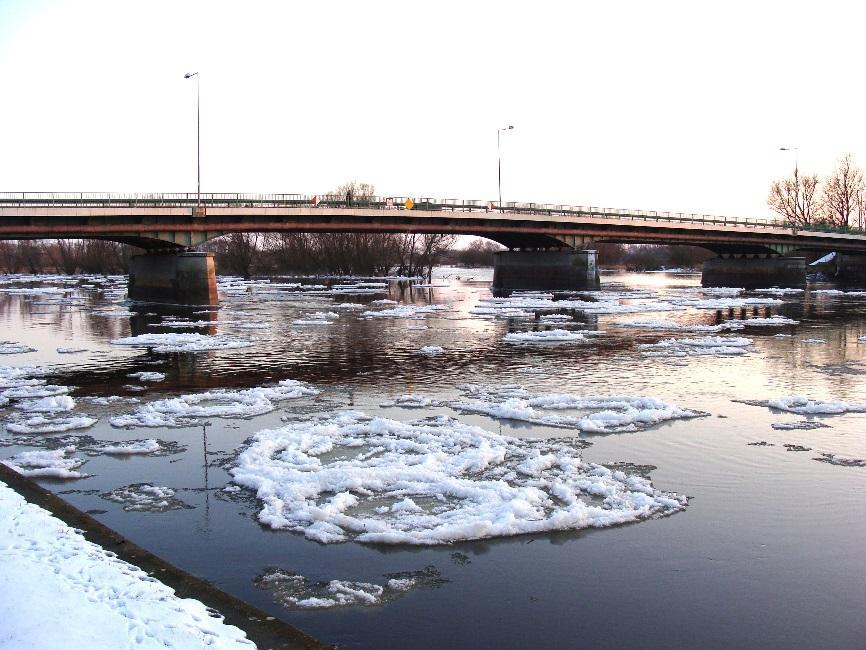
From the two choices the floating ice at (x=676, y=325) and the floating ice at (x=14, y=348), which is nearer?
the floating ice at (x=14, y=348)

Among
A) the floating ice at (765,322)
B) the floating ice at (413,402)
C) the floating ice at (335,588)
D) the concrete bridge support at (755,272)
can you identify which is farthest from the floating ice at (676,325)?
the concrete bridge support at (755,272)

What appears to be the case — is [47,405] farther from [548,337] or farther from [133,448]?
[548,337]

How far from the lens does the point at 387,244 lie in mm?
104375

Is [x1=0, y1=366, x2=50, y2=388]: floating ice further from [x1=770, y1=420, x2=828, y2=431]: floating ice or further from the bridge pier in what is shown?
the bridge pier

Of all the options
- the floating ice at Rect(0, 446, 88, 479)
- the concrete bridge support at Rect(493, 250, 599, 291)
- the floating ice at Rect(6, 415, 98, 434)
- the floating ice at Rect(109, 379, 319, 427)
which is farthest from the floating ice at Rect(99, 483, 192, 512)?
the concrete bridge support at Rect(493, 250, 599, 291)

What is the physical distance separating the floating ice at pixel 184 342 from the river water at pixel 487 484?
263cm

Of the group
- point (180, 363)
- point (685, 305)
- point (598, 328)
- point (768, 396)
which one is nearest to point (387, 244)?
point (685, 305)

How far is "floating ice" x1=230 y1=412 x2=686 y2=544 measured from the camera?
10.0m

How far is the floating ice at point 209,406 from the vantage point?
16089mm

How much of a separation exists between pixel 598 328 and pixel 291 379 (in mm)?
17423

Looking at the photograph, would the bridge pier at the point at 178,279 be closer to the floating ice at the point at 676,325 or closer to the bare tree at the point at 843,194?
the floating ice at the point at 676,325

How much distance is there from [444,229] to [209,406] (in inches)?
1948

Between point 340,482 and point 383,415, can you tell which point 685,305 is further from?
point 340,482

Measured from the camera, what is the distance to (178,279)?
54.0m
